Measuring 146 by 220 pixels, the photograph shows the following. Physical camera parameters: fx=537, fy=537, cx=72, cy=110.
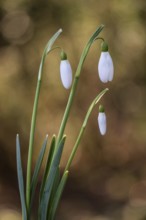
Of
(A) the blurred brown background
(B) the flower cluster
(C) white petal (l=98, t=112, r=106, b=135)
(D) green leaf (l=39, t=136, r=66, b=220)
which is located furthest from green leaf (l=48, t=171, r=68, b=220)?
(A) the blurred brown background

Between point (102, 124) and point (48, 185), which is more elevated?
point (102, 124)

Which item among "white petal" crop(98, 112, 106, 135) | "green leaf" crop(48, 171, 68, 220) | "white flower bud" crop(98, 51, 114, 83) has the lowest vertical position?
"green leaf" crop(48, 171, 68, 220)

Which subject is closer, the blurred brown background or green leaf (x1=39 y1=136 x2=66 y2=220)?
green leaf (x1=39 y1=136 x2=66 y2=220)

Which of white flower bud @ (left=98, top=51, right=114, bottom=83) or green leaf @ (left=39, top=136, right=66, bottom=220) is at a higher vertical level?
white flower bud @ (left=98, top=51, right=114, bottom=83)

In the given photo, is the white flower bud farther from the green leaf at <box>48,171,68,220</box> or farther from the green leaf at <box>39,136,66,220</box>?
the green leaf at <box>48,171,68,220</box>

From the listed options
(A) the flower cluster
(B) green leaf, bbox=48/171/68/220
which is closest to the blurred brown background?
(B) green leaf, bbox=48/171/68/220

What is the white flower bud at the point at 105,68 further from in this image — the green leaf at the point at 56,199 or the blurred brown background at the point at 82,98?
the blurred brown background at the point at 82,98

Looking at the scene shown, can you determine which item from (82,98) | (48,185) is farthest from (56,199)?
(82,98)

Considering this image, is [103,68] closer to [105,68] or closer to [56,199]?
[105,68]

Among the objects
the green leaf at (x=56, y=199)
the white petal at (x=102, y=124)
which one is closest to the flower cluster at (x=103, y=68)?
the white petal at (x=102, y=124)

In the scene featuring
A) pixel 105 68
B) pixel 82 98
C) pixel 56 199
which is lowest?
pixel 56 199
